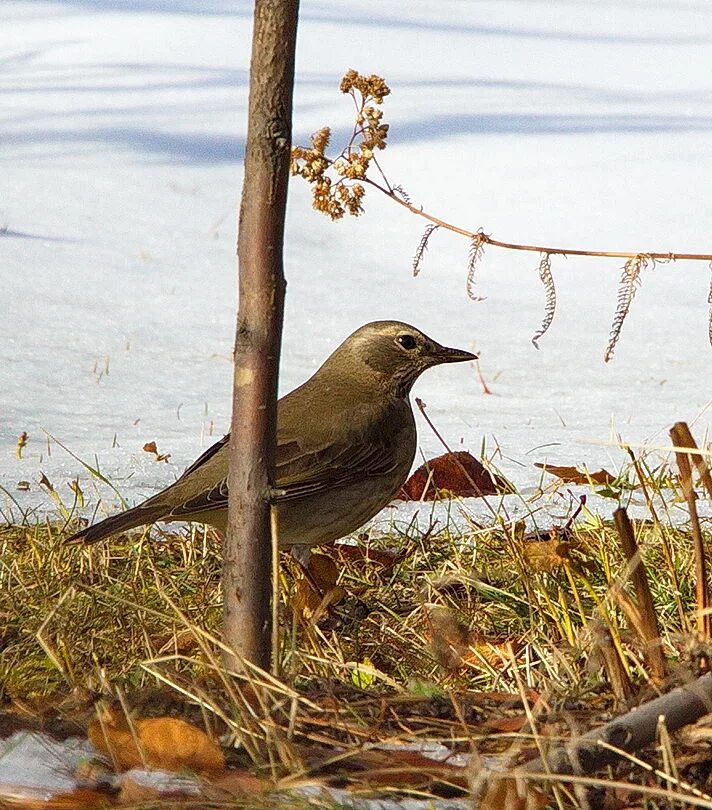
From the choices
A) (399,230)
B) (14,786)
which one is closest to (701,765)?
(14,786)

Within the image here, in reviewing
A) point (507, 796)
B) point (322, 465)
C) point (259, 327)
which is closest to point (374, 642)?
point (322, 465)

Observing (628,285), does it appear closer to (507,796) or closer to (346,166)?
(346,166)

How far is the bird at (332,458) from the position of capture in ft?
12.5

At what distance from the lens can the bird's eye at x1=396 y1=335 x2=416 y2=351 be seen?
4.55m

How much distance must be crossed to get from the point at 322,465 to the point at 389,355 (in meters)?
0.65

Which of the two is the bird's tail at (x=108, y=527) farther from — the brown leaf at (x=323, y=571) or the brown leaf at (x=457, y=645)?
the brown leaf at (x=457, y=645)

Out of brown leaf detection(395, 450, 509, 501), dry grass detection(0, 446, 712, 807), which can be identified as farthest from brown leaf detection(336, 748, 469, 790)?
brown leaf detection(395, 450, 509, 501)

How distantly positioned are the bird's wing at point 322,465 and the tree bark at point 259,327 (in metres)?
0.92

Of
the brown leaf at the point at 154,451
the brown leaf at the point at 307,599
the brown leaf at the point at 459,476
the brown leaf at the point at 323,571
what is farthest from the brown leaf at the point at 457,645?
the brown leaf at the point at 154,451

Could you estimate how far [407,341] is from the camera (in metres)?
4.56

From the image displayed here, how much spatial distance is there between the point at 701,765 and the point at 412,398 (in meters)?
4.36

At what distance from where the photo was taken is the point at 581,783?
83.4 inches

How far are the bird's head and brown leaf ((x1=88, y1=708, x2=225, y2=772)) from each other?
2.25 meters

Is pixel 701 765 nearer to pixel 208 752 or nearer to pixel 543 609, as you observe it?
pixel 208 752
